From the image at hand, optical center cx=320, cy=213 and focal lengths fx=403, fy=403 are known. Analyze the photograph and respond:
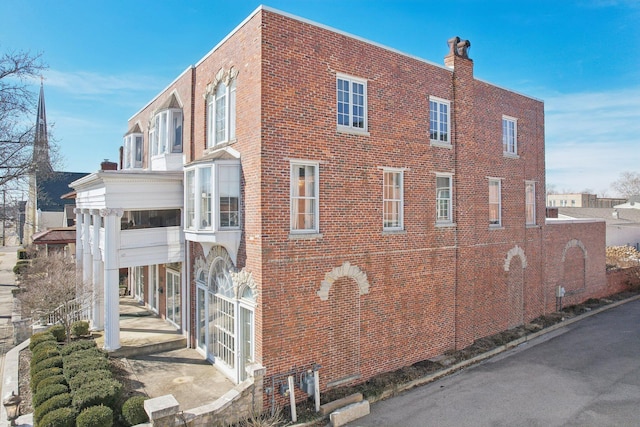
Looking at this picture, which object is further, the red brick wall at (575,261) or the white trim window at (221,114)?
the red brick wall at (575,261)

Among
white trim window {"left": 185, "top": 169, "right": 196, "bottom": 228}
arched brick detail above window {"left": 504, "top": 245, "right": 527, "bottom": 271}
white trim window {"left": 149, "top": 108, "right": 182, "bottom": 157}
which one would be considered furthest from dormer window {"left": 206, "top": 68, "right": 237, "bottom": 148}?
arched brick detail above window {"left": 504, "top": 245, "right": 527, "bottom": 271}

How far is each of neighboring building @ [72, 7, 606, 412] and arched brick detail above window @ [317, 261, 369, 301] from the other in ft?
0.13

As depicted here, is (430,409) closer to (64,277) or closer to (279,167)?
(279,167)

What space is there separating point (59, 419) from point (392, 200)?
999 centimetres

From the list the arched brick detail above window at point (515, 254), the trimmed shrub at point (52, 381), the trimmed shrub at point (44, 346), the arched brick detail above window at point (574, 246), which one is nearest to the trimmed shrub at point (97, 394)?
the trimmed shrub at point (52, 381)

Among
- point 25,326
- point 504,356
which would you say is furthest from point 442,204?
point 25,326

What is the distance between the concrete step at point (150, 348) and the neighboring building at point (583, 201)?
82.3m

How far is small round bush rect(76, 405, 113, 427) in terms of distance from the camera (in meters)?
8.05

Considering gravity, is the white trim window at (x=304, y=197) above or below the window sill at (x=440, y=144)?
below

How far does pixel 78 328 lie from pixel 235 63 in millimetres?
11105

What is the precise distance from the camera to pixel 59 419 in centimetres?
817

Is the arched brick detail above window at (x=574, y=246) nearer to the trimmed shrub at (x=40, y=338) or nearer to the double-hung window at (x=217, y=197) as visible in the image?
the double-hung window at (x=217, y=197)

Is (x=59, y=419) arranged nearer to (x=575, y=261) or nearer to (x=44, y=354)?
(x=44, y=354)

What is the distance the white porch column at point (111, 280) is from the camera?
12836 millimetres
